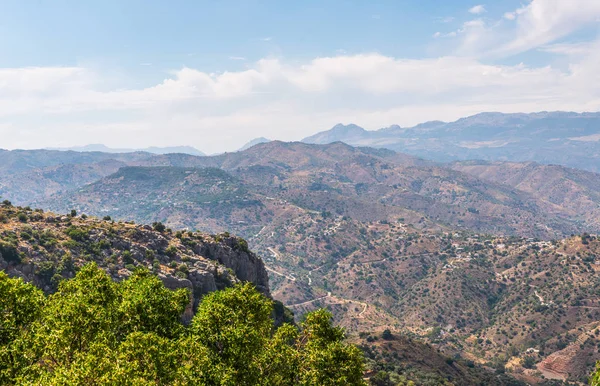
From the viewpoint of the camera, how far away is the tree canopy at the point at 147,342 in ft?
99.4

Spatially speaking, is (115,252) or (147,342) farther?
(115,252)

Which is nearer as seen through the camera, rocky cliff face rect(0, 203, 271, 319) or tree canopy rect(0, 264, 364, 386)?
tree canopy rect(0, 264, 364, 386)

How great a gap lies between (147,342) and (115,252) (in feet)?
256

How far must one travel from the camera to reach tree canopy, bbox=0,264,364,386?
30.3 m

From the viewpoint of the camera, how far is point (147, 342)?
107 feet

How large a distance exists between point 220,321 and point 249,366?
5.36 metres

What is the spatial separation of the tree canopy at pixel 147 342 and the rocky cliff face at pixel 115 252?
44239 mm

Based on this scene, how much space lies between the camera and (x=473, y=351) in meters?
199

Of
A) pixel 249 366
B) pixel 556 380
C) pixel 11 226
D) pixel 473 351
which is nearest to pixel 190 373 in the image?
pixel 249 366

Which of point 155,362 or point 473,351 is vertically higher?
point 155,362

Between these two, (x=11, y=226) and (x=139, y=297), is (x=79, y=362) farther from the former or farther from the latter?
(x=11, y=226)

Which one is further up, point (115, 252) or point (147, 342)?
point (147, 342)

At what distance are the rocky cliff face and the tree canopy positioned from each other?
145ft

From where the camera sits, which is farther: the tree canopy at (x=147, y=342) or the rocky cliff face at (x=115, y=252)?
the rocky cliff face at (x=115, y=252)
